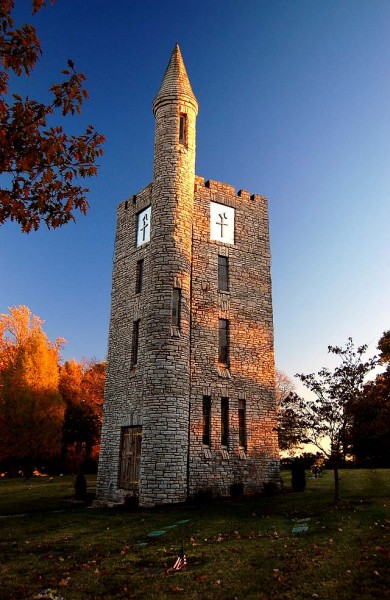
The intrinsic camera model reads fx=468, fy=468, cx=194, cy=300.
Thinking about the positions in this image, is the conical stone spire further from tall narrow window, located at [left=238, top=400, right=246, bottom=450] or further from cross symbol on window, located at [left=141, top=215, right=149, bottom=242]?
tall narrow window, located at [left=238, top=400, right=246, bottom=450]

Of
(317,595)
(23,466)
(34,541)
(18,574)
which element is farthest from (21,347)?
(317,595)

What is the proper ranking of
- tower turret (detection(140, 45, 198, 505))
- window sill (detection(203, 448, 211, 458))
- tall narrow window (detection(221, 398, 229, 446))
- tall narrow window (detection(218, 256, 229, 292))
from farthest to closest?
tall narrow window (detection(218, 256, 229, 292)), tall narrow window (detection(221, 398, 229, 446)), window sill (detection(203, 448, 211, 458)), tower turret (detection(140, 45, 198, 505))

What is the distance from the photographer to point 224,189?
73.4ft

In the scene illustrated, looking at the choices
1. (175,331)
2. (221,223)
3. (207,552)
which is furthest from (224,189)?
(207,552)

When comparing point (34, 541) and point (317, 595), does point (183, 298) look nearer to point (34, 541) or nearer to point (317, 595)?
point (34, 541)

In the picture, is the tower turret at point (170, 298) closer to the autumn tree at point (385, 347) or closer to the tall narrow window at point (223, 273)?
the tall narrow window at point (223, 273)

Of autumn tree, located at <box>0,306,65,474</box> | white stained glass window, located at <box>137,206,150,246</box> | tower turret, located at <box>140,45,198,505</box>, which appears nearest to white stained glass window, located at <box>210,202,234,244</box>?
tower turret, located at <box>140,45,198,505</box>

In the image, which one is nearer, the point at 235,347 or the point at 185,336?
the point at 185,336

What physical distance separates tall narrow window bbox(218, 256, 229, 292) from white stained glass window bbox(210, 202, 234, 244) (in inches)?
34.7

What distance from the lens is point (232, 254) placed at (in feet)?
70.7

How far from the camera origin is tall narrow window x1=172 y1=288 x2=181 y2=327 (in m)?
18.5

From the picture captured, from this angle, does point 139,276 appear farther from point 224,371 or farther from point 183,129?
point 183,129

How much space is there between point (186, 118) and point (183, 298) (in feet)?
27.9

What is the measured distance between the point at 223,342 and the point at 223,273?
126 inches
